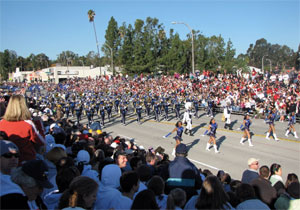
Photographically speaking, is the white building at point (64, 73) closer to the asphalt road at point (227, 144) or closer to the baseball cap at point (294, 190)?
the asphalt road at point (227, 144)

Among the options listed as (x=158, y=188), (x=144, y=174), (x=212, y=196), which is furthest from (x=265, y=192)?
(x=144, y=174)

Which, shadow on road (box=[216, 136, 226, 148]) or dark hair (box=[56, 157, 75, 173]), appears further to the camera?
shadow on road (box=[216, 136, 226, 148])

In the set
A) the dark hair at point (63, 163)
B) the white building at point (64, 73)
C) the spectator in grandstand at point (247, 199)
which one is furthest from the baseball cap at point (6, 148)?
the white building at point (64, 73)

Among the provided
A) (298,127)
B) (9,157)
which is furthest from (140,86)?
(9,157)

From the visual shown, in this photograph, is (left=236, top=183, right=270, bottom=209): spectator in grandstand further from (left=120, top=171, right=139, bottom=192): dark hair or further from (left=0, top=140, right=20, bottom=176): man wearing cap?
(left=0, top=140, right=20, bottom=176): man wearing cap

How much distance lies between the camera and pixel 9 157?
298 centimetres

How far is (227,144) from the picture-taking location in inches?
544

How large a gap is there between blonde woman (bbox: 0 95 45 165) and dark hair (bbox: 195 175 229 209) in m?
2.55

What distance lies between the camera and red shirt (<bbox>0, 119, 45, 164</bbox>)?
3.91 metres

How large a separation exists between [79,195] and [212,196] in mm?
1535

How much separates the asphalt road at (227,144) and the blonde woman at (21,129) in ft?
24.8

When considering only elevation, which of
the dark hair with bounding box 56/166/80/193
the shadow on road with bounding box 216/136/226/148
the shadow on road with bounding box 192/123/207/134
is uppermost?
the dark hair with bounding box 56/166/80/193

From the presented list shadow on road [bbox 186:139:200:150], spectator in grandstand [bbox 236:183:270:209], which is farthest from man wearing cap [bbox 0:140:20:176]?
shadow on road [bbox 186:139:200:150]

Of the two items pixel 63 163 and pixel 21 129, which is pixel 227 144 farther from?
pixel 21 129
